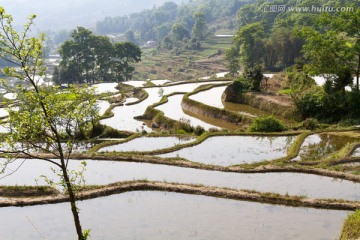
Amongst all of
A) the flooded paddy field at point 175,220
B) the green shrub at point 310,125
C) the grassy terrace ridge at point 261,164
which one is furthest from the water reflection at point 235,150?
the flooded paddy field at point 175,220

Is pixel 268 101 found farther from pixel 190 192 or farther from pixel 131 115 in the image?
pixel 190 192

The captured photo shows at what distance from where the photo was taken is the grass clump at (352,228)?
9828 mm

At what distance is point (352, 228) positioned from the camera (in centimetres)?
1009

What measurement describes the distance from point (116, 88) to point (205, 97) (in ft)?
64.5

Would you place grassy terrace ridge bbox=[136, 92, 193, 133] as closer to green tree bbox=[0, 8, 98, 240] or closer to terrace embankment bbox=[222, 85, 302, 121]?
terrace embankment bbox=[222, 85, 302, 121]

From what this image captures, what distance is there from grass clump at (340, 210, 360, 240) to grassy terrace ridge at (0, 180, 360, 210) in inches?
77.0

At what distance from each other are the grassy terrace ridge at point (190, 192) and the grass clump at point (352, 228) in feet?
6.42

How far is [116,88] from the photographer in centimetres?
5088

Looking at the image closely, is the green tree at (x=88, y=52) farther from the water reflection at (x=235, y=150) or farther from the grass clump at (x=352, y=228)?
the grass clump at (x=352, y=228)

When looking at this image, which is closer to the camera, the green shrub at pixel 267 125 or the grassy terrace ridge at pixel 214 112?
the green shrub at pixel 267 125

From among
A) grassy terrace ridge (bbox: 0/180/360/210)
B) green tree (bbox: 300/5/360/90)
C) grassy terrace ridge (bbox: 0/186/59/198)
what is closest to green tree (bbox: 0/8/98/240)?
grassy terrace ridge (bbox: 0/180/360/210)

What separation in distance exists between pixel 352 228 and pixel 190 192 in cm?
580

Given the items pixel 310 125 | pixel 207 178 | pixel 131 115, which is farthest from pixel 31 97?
pixel 131 115

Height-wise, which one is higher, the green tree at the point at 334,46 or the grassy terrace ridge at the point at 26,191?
the green tree at the point at 334,46
